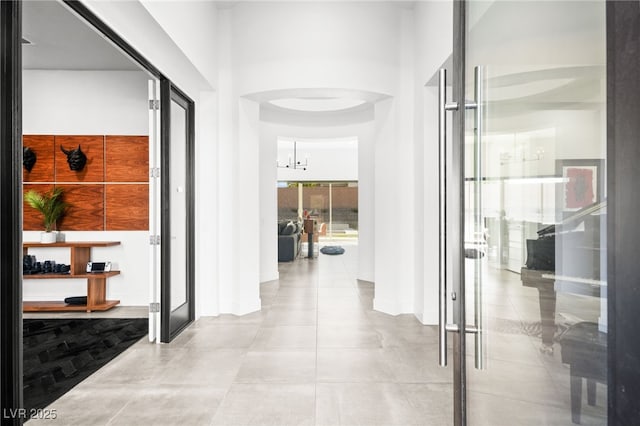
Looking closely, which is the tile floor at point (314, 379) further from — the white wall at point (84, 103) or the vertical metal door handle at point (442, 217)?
the white wall at point (84, 103)

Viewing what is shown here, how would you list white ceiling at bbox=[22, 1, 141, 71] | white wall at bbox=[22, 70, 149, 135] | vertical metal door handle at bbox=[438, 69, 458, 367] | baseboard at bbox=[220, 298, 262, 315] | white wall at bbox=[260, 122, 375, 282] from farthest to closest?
white wall at bbox=[260, 122, 375, 282] → white wall at bbox=[22, 70, 149, 135] → baseboard at bbox=[220, 298, 262, 315] → white ceiling at bbox=[22, 1, 141, 71] → vertical metal door handle at bbox=[438, 69, 458, 367]

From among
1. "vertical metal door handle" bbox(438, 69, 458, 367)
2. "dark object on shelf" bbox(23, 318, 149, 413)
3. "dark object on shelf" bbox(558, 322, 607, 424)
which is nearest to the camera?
"dark object on shelf" bbox(558, 322, 607, 424)

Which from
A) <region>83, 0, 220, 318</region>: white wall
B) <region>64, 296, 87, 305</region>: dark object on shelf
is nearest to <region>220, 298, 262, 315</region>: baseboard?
<region>83, 0, 220, 318</region>: white wall

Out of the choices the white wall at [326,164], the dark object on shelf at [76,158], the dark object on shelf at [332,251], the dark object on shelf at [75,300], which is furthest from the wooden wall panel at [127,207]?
the white wall at [326,164]

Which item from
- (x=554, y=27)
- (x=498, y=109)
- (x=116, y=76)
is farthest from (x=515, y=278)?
(x=116, y=76)

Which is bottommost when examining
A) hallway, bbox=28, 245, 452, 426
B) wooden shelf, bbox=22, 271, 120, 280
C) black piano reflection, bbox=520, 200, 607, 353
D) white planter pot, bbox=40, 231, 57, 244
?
hallway, bbox=28, 245, 452, 426

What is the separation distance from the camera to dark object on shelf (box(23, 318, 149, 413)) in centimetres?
272

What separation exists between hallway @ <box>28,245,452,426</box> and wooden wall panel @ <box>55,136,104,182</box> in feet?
8.20

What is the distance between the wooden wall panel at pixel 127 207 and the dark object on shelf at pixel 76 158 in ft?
1.36

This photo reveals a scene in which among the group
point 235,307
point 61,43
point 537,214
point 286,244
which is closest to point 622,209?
point 537,214

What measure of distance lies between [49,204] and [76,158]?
0.66 metres

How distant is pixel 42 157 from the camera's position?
16.3ft

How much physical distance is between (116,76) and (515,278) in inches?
216

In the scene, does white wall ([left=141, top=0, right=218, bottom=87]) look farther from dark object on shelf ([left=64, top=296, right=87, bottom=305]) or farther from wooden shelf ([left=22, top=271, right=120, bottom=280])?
dark object on shelf ([left=64, top=296, right=87, bottom=305])
